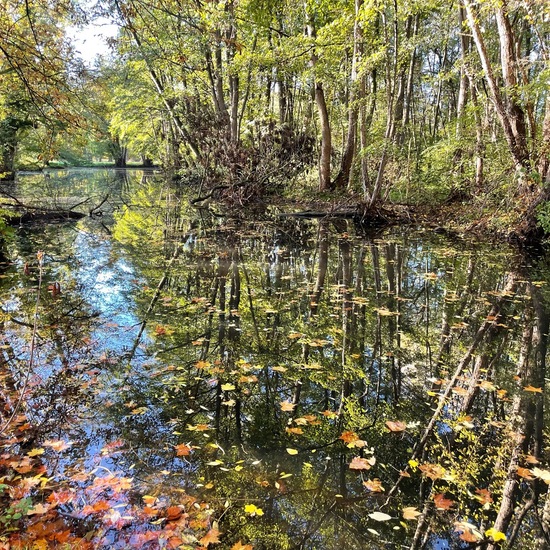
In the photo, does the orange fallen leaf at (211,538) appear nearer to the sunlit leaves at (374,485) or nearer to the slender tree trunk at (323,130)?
the sunlit leaves at (374,485)

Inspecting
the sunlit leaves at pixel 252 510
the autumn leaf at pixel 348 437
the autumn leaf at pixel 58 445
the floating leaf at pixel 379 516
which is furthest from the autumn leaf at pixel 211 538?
the autumn leaf at pixel 58 445

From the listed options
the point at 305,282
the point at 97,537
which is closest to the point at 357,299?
the point at 305,282

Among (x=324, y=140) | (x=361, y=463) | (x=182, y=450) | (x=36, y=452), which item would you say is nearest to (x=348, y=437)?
(x=361, y=463)

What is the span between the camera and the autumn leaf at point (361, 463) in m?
2.59

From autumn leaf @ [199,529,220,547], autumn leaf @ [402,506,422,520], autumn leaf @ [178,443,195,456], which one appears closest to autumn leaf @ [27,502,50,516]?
autumn leaf @ [178,443,195,456]

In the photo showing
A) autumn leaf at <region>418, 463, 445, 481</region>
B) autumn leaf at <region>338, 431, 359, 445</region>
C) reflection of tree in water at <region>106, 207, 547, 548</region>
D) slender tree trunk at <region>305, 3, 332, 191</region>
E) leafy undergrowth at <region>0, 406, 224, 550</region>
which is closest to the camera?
leafy undergrowth at <region>0, 406, 224, 550</region>

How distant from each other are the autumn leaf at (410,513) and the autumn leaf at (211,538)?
1019 millimetres

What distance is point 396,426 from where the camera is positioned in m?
3.02

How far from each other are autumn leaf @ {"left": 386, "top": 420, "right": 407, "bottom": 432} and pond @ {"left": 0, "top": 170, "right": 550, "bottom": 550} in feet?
0.05

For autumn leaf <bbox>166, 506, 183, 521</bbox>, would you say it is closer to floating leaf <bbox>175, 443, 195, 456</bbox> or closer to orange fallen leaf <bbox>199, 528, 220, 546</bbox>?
orange fallen leaf <bbox>199, 528, 220, 546</bbox>

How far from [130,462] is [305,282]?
177 inches

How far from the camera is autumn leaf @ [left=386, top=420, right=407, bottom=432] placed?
9.79 feet

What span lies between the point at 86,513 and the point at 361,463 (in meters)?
1.64

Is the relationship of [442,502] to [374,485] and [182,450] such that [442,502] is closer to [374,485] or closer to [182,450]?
[374,485]
